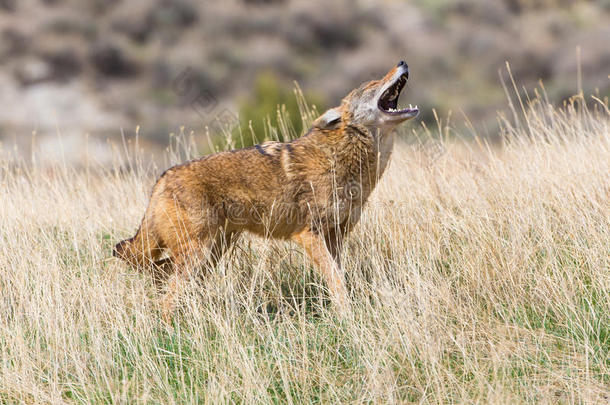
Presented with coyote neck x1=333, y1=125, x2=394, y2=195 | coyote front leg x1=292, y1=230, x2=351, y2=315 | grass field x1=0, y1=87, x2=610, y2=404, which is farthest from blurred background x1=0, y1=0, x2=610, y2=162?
coyote front leg x1=292, y1=230, x2=351, y2=315

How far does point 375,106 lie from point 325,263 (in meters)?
1.36

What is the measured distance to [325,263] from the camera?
479 cm

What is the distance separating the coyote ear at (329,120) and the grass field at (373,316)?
0.92 m

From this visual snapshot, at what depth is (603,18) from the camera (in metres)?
33.6

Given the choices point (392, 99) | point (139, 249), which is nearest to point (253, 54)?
point (392, 99)

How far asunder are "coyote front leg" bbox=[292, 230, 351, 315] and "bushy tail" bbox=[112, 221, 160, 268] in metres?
1.14

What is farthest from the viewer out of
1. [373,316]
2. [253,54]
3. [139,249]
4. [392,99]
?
[253,54]

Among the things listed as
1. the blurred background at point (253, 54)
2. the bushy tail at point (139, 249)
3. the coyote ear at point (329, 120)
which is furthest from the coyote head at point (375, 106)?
the blurred background at point (253, 54)

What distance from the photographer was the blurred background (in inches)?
1070

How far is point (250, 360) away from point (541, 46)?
32.0 m

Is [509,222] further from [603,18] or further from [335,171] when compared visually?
[603,18]

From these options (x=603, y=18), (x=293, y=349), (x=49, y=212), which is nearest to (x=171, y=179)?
(x=293, y=349)

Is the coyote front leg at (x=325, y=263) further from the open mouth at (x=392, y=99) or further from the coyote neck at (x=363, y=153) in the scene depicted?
the open mouth at (x=392, y=99)

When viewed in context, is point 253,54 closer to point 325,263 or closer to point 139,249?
point 139,249
